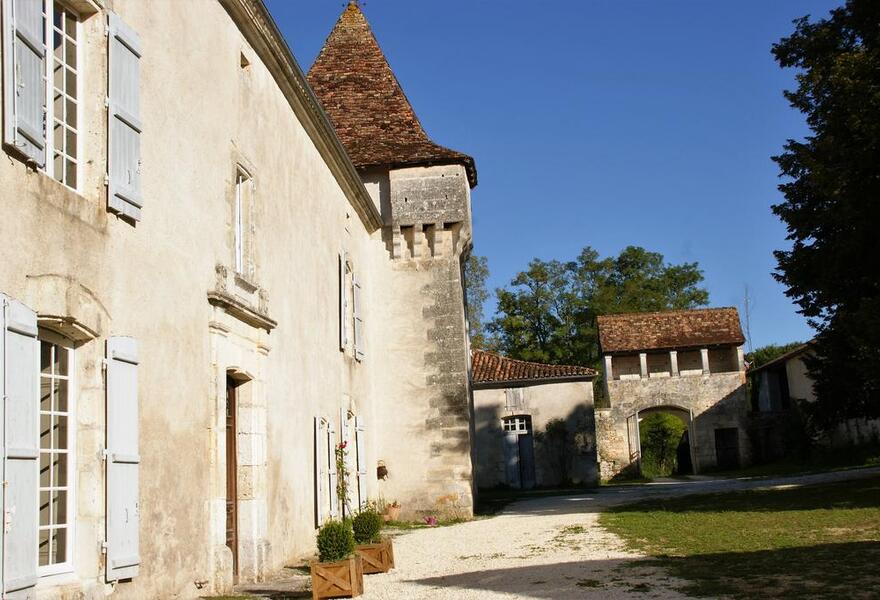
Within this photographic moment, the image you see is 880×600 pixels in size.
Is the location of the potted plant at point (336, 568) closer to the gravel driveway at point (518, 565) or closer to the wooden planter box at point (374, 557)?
the gravel driveway at point (518, 565)

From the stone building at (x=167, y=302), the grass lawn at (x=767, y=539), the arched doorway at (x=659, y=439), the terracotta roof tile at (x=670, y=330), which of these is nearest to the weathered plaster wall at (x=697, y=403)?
the arched doorway at (x=659, y=439)

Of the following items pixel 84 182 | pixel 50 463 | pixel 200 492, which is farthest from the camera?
pixel 200 492

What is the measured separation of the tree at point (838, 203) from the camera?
12.5 m

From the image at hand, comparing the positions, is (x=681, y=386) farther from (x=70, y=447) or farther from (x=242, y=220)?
(x=70, y=447)

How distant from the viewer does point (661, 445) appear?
1272 inches

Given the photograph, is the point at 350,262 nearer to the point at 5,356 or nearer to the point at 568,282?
the point at 5,356

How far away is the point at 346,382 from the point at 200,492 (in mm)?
6237

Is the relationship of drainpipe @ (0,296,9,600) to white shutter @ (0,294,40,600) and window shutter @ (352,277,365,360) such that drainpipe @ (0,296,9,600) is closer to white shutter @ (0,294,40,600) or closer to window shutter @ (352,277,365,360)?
white shutter @ (0,294,40,600)

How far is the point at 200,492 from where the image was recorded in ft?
24.9

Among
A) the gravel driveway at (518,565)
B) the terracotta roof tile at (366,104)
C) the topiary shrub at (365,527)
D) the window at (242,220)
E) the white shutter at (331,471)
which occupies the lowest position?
the gravel driveway at (518,565)

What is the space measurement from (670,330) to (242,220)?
26.3 metres

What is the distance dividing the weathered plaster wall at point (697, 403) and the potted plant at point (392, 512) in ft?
55.3

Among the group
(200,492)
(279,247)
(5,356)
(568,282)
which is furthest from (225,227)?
(568,282)

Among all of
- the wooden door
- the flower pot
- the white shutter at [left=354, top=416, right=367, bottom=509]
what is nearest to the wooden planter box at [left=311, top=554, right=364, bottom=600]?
the wooden door
